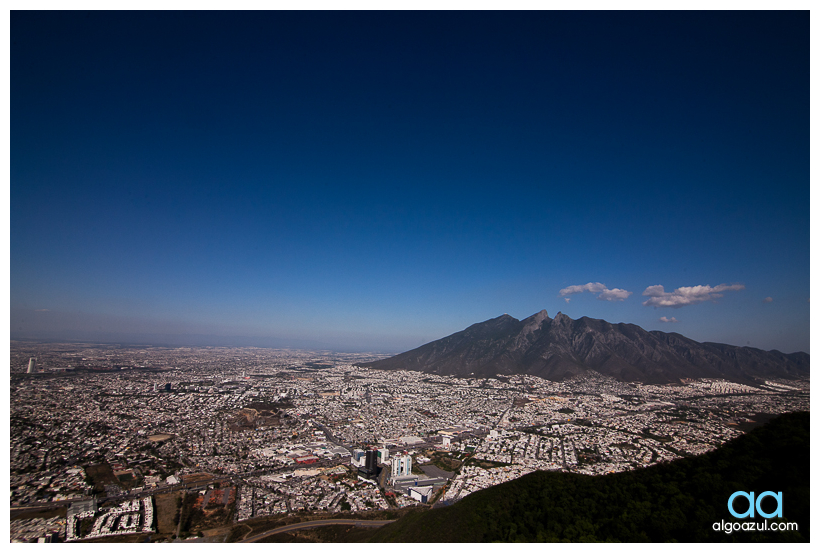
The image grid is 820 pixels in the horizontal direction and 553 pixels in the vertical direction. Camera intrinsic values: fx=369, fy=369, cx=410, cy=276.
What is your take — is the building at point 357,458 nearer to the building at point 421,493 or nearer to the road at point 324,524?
the building at point 421,493

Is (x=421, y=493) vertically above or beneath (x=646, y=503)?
beneath

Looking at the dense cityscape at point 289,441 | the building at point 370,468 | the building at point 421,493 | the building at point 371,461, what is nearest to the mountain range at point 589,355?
the dense cityscape at point 289,441

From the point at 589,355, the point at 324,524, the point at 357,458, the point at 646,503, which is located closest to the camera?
the point at 646,503

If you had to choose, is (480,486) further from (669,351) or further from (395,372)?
(669,351)

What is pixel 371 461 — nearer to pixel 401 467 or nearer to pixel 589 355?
pixel 401 467

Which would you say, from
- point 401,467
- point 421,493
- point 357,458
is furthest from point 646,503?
point 357,458

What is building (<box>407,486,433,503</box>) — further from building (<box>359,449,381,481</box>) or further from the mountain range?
the mountain range
